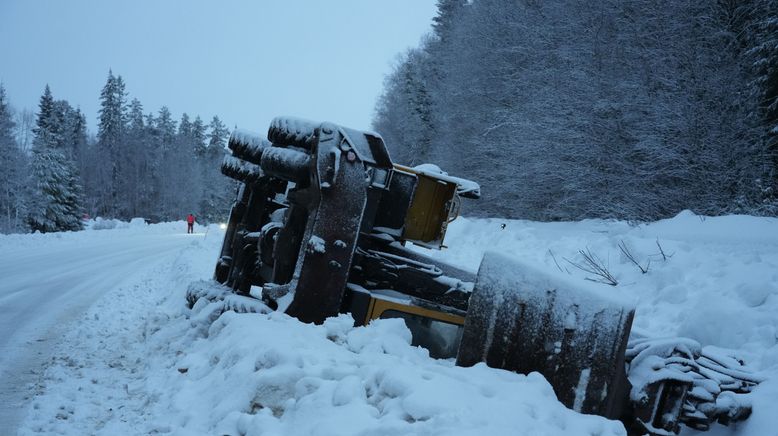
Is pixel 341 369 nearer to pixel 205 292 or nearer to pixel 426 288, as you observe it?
pixel 426 288

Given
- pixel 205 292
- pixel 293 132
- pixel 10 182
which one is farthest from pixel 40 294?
pixel 10 182

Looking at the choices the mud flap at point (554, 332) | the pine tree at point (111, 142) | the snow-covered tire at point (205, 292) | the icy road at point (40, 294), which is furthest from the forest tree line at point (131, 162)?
the mud flap at point (554, 332)

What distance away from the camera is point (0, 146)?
38031 millimetres

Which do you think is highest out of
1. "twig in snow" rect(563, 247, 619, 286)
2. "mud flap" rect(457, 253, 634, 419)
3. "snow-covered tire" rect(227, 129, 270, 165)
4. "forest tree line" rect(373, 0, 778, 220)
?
"forest tree line" rect(373, 0, 778, 220)

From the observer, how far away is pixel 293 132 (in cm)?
497

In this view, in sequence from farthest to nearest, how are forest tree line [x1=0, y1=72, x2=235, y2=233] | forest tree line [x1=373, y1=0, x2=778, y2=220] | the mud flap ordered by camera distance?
forest tree line [x1=0, y1=72, x2=235, y2=233] < forest tree line [x1=373, y1=0, x2=778, y2=220] < the mud flap

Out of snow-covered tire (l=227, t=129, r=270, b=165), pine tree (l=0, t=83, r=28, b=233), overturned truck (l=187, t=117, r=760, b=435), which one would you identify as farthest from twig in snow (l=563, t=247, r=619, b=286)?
pine tree (l=0, t=83, r=28, b=233)

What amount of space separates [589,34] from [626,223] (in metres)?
7.42

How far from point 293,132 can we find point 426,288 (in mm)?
2049

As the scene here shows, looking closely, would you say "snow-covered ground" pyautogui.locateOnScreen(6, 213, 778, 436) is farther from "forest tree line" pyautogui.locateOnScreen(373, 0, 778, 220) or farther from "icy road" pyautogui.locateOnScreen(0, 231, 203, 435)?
"forest tree line" pyautogui.locateOnScreen(373, 0, 778, 220)

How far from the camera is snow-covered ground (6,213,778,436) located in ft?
8.60

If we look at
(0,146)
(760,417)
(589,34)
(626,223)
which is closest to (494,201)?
(589,34)

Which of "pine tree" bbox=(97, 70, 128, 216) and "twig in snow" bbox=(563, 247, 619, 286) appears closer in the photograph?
"twig in snow" bbox=(563, 247, 619, 286)

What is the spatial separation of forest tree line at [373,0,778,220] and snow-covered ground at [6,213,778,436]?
4.43 metres
